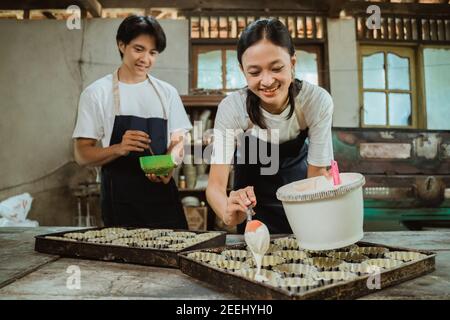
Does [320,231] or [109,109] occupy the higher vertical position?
[109,109]

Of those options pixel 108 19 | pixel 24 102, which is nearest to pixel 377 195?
pixel 108 19

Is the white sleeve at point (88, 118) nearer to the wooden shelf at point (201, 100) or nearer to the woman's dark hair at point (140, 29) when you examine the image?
the woman's dark hair at point (140, 29)

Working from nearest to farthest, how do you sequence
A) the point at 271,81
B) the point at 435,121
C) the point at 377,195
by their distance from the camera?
the point at 271,81, the point at 377,195, the point at 435,121

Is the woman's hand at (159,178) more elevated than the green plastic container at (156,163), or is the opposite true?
the green plastic container at (156,163)

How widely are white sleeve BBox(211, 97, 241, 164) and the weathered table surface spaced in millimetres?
673

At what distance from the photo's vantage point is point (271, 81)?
1576mm

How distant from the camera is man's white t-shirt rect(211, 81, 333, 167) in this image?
184 centimetres

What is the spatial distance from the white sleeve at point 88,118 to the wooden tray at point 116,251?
0.95m

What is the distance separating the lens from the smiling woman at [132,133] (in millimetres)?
2365

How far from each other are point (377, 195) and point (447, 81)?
1.84 metres


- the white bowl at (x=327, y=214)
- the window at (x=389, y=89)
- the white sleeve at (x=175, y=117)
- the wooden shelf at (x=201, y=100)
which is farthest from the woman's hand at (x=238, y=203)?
the window at (x=389, y=89)

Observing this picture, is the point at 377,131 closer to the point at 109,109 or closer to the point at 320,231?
the point at 109,109

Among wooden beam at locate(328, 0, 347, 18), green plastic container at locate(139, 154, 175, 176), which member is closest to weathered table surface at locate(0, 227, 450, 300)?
green plastic container at locate(139, 154, 175, 176)

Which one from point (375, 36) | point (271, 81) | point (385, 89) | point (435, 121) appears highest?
point (375, 36)
